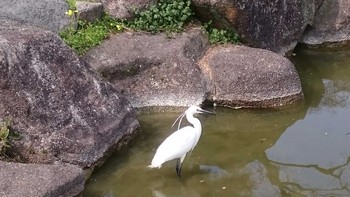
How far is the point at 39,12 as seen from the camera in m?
7.79

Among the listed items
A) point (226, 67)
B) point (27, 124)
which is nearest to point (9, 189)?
point (27, 124)

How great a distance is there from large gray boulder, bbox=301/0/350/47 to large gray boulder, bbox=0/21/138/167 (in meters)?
4.22

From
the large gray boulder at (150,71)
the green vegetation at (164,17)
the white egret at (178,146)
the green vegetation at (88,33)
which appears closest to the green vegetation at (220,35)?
the green vegetation at (164,17)

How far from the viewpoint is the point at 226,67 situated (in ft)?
25.5

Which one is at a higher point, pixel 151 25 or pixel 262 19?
pixel 262 19

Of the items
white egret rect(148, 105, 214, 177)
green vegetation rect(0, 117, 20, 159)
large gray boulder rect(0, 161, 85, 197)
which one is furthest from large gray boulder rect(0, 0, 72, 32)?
large gray boulder rect(0, 161, 85, 197)

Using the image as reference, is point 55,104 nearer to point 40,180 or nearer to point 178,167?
point 40,180

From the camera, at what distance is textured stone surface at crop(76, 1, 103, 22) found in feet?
26.7

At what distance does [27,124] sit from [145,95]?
1876mm

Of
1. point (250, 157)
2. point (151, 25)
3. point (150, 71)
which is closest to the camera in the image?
point (250, 157)

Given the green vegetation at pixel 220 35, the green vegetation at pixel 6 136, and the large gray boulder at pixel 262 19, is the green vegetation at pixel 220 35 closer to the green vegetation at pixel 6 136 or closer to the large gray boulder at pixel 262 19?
the large gray boulder at pixel 262 19

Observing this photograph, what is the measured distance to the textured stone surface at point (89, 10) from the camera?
26.7 ft

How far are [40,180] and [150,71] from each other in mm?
2731

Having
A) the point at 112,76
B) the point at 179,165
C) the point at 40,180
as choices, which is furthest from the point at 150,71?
the point at 40,180
